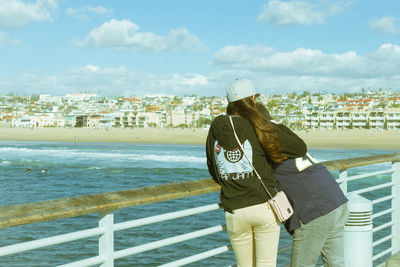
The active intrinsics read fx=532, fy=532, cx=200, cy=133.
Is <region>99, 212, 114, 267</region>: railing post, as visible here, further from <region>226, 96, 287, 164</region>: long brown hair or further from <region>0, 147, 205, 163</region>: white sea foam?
<region>0, 147, 205, 163</region>: white sea foam

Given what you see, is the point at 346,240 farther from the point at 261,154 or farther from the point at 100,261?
the point at 100,261

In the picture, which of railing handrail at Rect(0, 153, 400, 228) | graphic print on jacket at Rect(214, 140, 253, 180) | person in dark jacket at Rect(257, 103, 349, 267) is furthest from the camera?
person in dark jacket at Rect(257, 103, 349, 267)

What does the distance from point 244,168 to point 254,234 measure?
391 mm

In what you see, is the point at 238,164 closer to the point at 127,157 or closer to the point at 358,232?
the point at 358,232

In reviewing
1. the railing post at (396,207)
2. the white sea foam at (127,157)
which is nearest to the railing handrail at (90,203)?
the railing post at (396,207)

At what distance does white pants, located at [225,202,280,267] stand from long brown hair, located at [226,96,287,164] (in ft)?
0.81

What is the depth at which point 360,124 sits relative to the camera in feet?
436

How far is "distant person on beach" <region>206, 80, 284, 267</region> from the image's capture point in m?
2.51

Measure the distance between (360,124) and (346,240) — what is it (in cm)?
13524

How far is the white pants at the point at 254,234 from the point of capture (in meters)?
2.56

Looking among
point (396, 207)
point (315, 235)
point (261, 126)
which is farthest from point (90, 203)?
point (396, 207)

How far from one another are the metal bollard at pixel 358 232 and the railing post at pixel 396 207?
1.31m

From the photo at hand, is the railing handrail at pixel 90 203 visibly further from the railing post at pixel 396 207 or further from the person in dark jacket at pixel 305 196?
the railing post at pixel 396 207

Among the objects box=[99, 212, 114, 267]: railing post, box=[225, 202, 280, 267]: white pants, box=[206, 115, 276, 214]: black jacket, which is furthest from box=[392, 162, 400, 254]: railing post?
box=[99, 212, 114, 267]: railing post
